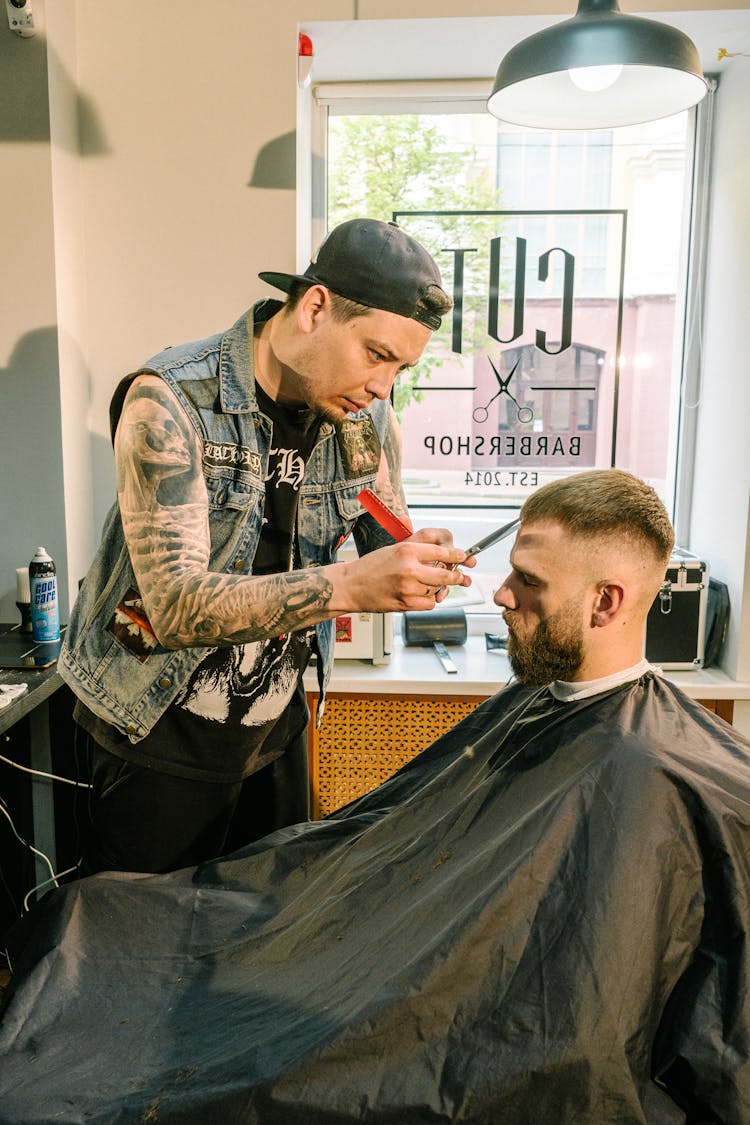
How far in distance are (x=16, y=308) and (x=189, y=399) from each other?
1.18 metres

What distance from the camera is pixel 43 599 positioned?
7.57 ft

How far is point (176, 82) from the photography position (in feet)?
8.05

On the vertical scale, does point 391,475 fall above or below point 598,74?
below

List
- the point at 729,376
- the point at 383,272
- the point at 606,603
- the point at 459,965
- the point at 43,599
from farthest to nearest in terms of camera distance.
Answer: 1. the point at 729,376
2. the point at 43,599
3. the point at 606,603
4. the point at 383,272
5. the point at 459,965

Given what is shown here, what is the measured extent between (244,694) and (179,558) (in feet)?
1.13

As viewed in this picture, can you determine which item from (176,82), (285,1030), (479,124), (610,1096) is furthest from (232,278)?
(610,1096)

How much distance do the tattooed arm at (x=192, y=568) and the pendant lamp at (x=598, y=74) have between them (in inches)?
41.3

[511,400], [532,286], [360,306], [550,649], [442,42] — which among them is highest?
[442,42]

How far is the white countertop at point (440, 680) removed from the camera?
254 centimetres

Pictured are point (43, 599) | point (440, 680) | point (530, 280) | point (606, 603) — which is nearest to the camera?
point (606, 603)

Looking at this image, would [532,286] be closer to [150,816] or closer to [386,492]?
[386,492]

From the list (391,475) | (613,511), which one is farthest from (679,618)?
(613,511)

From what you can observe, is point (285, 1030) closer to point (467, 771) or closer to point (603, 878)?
point (603, 878)

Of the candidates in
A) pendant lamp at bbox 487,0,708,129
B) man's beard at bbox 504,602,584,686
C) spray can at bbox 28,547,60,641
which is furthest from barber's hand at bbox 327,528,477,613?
spray can at bbox 28,547,60,641
